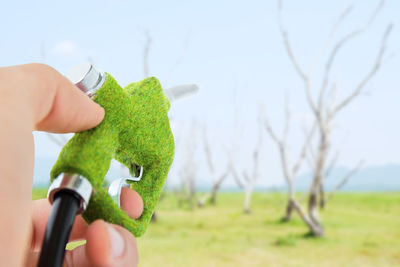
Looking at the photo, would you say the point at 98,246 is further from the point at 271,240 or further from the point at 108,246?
the point at 271,240

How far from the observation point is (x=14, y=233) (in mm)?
404

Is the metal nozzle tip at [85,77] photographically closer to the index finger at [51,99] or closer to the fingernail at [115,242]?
the index finger at [51,99]

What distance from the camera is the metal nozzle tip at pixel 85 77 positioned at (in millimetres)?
538

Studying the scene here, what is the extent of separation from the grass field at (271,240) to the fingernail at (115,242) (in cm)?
152

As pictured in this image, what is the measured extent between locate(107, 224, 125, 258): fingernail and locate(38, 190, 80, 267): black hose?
0.05 m

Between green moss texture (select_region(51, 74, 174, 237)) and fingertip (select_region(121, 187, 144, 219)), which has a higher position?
green moss texture (select_region(51, 74, 174, 237))

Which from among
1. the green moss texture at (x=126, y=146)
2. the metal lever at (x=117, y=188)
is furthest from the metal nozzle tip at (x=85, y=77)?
the metal lever at (x=117, y=188)

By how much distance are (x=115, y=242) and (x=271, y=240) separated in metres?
3.77

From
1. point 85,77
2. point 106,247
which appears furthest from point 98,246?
point 85,77

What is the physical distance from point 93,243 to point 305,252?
134 inches

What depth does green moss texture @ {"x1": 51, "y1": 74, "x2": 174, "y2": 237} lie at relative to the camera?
0.52 meters

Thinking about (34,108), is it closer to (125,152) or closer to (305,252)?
(125,152)

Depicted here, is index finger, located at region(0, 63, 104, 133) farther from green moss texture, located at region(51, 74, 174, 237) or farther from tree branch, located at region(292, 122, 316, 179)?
tree branch, located at region(292, 122, 316, 179)

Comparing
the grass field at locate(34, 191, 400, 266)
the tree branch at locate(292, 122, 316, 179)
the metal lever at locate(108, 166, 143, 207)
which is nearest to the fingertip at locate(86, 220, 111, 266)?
the metal lever at locate(108, 166, 143, 207)
